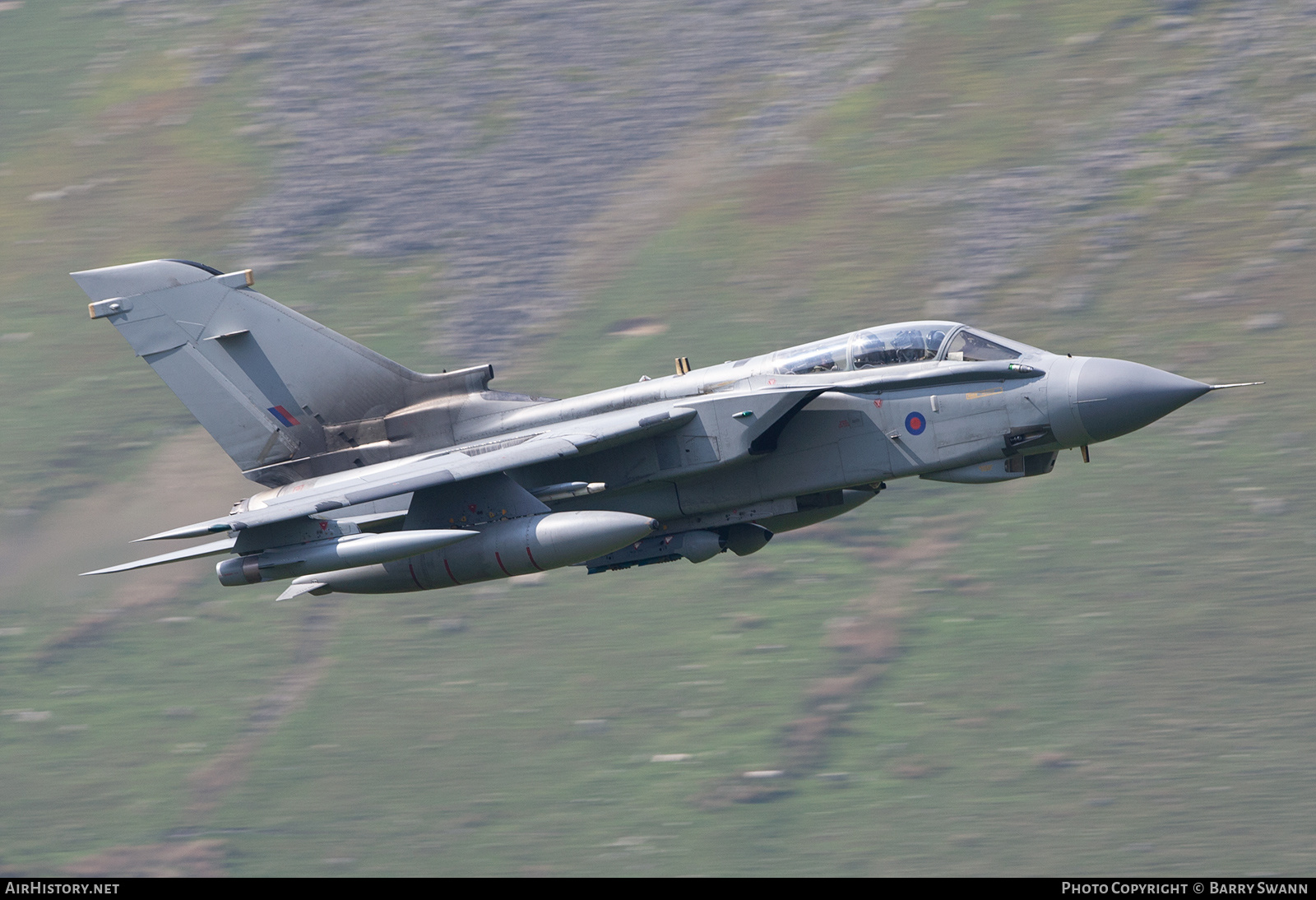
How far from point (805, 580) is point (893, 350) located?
114 ft

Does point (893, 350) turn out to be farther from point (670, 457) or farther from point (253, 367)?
point (253, 367)

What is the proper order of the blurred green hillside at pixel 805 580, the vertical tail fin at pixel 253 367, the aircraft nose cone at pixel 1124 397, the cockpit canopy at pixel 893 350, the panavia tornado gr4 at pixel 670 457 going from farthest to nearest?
the blurred green hillside at pixel 805 580, the vertical tail fin at pixel 253 367, the cockpit canopy at pixel 893 350, the panavia tornado gr4 at pixel 670 457, the aircraft nose cone at pixel 1124 397

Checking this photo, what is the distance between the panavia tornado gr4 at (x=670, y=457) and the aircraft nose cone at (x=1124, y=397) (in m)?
0.02

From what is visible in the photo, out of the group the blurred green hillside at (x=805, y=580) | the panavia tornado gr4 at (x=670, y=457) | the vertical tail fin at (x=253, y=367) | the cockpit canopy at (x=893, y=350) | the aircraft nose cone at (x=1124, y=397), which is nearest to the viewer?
the aircraft nose cone at (x=1124, y=397)

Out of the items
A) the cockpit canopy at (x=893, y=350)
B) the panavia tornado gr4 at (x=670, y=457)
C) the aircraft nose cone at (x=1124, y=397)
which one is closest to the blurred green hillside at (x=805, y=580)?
the panavia tornado gr4 at (x=670, y=457)

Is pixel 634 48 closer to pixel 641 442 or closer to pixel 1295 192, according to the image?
pixel 1295 192

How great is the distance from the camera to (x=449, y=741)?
4966cm

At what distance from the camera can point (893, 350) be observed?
65.0 feet

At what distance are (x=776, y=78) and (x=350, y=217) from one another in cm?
2075

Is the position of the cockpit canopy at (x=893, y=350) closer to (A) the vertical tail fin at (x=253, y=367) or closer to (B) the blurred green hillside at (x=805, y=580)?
(A) the vertical tail fin at (x=253, y=367)

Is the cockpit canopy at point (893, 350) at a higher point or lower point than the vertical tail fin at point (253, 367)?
lower

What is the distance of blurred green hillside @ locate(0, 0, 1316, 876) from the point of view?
46625 mm

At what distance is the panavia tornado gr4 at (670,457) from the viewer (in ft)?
62.7

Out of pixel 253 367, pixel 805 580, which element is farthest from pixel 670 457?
pixel 805 580
